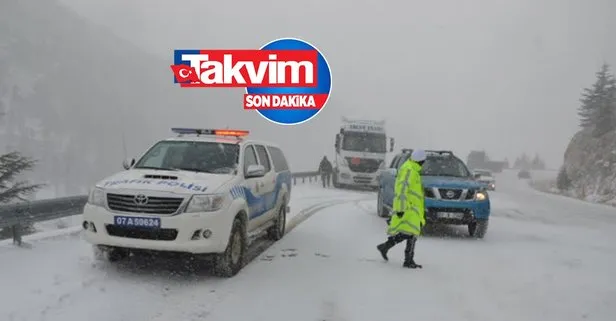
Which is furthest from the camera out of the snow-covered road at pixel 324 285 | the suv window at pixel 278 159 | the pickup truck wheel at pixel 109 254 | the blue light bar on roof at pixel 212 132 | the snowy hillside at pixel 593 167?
the snowy hillside at pixel 593 167

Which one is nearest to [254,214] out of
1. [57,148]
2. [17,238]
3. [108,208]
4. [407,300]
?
[108,208]

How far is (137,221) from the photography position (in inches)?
248

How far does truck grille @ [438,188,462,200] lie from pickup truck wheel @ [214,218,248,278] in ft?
16.8

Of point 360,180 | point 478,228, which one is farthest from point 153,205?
point 360,180

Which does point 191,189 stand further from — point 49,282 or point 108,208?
point 49,282

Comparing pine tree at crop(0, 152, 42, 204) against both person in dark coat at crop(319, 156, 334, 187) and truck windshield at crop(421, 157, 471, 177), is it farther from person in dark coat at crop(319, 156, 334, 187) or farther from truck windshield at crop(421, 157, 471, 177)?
person in dark coat at crop(319, 156, 334, 187)

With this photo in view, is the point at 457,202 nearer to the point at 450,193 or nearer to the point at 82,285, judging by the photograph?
the point at 450,193

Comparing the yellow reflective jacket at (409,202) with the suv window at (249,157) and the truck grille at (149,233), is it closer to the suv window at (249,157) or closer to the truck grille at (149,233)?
the suv window at (249,157)

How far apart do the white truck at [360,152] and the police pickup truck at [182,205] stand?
19.0 m

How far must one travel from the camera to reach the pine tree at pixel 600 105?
48125 millimetres

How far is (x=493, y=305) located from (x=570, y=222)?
11942mm

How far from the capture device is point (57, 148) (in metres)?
162

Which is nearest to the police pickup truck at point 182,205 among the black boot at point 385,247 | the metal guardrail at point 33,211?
the metal guardrail at point 33,211

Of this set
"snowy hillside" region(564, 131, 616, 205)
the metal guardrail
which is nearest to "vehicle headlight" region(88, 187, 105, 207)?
the metal guardrail
